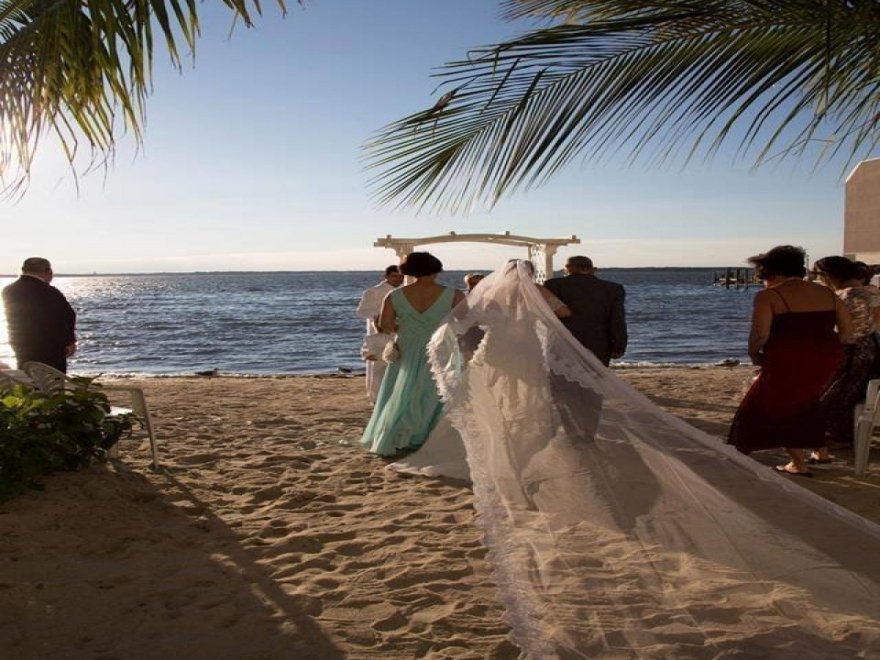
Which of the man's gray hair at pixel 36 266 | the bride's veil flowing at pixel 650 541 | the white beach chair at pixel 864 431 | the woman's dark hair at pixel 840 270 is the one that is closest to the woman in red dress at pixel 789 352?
the white beach chair at pixel 864 431

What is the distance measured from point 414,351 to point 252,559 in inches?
106

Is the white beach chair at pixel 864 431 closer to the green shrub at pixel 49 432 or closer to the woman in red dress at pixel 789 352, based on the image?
the woman in red dress at pixel 789 352

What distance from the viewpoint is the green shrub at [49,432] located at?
183 inches

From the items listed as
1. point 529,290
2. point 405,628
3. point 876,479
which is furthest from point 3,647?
point 876,479

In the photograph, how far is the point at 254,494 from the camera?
5.30 meters

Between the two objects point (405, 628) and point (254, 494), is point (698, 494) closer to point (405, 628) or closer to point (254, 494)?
point (405, 628)

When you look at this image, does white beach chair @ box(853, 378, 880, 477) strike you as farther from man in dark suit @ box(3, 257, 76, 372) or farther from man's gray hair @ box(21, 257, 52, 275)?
man's gray hair @ box(21, 257, 52, 275)

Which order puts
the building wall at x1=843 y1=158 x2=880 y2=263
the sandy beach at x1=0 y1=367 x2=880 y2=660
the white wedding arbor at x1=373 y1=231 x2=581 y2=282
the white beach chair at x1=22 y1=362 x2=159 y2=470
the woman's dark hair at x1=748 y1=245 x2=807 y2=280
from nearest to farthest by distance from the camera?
1. the sandy beach at x1=0 y1=367 x2=880 y2=660
2. the woman's dark hair at x1=748 y1=245 x2=807 y2=280
3. the white beach chair at x1=22 y1=362 x2=159 y2=470
4. the white wedding arbor at x1=373 y1=231 x2=581 y2=282
5. the building wall at x1=843 y1=158 x2=880 y2=263

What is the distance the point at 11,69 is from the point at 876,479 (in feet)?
18.1

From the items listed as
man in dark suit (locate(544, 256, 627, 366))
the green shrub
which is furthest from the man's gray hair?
man in dark suit (locate(544, 256, 627, 366))

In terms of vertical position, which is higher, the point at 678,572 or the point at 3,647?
the point at 678,572

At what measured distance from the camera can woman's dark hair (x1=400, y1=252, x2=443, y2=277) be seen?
247 inches

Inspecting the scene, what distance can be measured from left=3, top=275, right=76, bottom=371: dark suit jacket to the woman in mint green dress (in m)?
2.52

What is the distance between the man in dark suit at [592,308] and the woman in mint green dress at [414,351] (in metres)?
0.88
